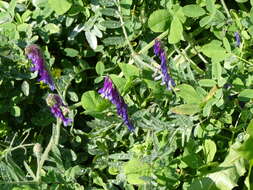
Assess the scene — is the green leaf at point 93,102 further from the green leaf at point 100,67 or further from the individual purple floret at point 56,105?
the green leaf at point 100,67

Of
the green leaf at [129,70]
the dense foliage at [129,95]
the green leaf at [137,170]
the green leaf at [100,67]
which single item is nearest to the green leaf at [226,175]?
the dense foliage at [129,95]

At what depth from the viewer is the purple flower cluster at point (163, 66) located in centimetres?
169

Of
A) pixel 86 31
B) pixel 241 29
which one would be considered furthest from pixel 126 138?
pixel 241 29

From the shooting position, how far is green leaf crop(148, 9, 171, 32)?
6.34ft

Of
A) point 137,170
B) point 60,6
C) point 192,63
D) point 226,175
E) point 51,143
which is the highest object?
point 60,6

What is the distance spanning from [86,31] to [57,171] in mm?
548

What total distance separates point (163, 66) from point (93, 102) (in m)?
0.28

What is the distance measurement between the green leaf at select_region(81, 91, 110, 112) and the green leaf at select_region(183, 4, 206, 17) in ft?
1.39

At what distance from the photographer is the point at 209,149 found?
1884 mm

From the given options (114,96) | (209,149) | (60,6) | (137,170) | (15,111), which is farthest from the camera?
(15,111)

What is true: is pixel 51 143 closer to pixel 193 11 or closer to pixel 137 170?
pixel 137 170

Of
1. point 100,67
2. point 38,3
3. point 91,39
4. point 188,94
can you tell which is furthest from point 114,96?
point 38,3

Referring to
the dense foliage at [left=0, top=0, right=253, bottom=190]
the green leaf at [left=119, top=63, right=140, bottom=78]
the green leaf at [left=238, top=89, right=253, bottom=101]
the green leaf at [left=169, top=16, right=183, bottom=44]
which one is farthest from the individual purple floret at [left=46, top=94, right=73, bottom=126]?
the green leaf at [left=238, top=89, right=253, bottom=101]

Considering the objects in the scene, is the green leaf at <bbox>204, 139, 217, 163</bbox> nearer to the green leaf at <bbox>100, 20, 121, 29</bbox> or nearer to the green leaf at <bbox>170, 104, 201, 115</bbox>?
the green leaf at <bbox>170, 104, 201, 115</bbox>
